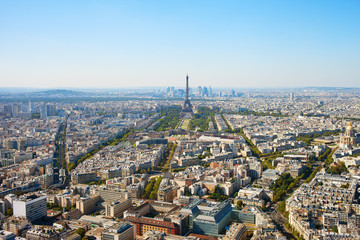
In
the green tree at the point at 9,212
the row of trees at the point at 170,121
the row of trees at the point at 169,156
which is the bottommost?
the green tree at the point at 9,212

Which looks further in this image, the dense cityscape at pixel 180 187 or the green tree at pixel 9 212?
the green tree at pixel 9 212

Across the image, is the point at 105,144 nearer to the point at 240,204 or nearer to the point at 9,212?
the point at 9,212

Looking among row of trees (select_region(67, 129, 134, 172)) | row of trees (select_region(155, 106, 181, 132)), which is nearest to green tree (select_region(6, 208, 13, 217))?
row of trees (select_region(67, 129, 134, 172))

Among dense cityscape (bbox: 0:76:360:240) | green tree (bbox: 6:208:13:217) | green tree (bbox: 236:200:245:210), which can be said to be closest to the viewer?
dense cityscape (bbox: 0:76:360:240)

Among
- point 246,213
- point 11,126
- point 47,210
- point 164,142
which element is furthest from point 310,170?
point 11,126

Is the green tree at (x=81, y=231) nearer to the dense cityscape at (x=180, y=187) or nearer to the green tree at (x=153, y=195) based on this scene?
the dense cityscape at (x=180, y=187)

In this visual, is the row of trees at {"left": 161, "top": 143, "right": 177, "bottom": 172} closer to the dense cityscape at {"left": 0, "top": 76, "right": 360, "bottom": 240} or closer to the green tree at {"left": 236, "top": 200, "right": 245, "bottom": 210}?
the dense cityscape at {"left": 0, "top": 76, "right": 360, "bottom": 240}

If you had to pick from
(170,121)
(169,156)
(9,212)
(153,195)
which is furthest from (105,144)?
(170,121)

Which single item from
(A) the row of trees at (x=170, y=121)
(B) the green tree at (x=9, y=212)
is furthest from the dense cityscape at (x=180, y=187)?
(A) the row of trees at (x=170, y=121)

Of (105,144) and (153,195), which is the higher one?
(105,144)

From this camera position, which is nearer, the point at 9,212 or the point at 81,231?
the point at 81,231

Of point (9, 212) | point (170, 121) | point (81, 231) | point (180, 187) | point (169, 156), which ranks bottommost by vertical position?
point (9, 212)

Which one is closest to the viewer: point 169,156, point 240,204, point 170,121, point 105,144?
point 240,204

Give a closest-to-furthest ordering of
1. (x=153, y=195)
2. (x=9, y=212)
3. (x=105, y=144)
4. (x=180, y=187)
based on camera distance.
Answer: (x=9, y=212) → (x=153, y=195) → (x=180, y=187) → (x=105, y=144)
